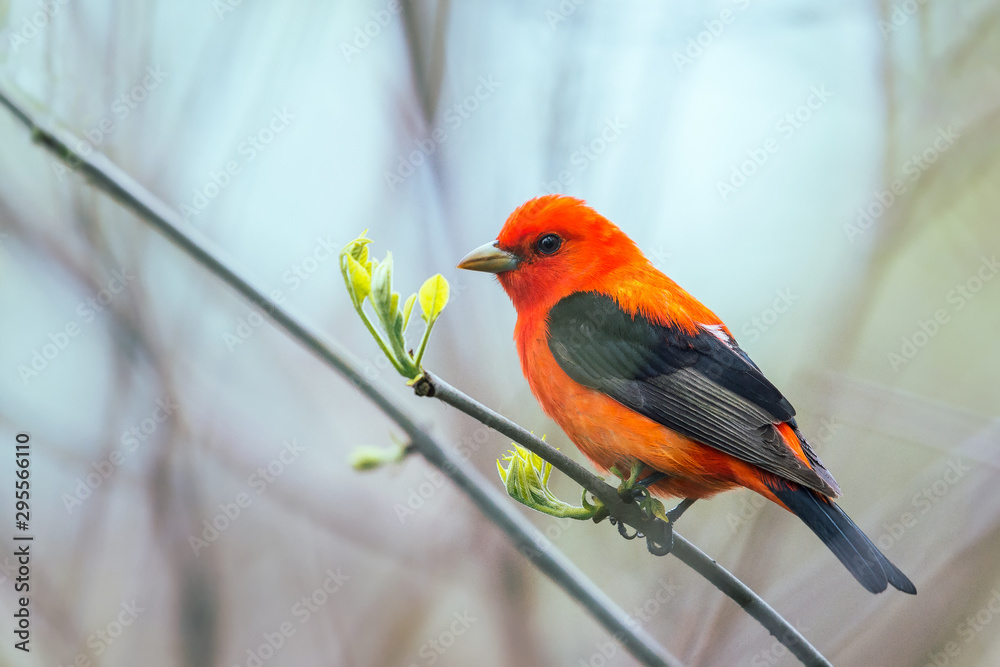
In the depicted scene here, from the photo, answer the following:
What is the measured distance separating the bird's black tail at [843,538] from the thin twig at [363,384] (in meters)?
0.37

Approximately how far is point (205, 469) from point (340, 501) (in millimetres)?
441

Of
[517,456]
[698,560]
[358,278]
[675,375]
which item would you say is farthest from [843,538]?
[358,278]

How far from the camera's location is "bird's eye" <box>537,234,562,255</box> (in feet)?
5.78

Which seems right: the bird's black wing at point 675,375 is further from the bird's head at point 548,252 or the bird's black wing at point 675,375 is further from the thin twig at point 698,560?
the thin twig at point 698,560

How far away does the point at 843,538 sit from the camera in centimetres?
129

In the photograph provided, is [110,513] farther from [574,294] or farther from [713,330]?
[713,330]

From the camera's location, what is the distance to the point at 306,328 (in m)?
0.94

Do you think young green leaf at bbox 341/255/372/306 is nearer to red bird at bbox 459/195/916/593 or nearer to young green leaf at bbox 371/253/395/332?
young green leaf at bbox 371/253/395/332

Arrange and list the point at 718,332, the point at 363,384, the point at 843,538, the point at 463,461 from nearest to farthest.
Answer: the point at 363,384 → the point at 463,461 → the point at 843,538 → the point at 718,332

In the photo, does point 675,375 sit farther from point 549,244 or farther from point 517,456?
point 517,456

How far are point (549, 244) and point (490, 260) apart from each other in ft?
0.56

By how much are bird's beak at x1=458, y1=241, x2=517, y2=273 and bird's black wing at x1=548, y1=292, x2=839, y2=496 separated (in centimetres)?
17

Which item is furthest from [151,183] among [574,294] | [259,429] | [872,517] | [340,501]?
[872,517]

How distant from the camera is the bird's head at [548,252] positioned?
173cm
